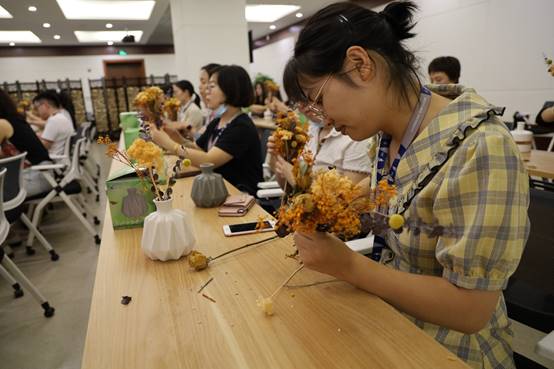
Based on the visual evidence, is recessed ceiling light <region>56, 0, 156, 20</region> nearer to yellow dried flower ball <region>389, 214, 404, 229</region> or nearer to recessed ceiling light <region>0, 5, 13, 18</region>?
recessed ceiling light <region>0, 5, 13, 18</region>

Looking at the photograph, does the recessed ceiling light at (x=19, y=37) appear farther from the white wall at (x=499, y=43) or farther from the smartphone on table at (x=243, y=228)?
the smartphone on table at (x=243, y=228)

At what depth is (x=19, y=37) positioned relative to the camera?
11117mm

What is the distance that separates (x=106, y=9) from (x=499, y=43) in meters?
7.62

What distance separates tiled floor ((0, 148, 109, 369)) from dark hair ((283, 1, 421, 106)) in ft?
6.27

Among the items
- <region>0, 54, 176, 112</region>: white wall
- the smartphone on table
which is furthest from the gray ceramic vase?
<region>0, 54, 176, 112</region>: white wall

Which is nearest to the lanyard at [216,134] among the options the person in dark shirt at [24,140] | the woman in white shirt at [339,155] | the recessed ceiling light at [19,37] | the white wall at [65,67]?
the woman in white shirt at [339,155]

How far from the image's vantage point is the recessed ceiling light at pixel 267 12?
883 cm

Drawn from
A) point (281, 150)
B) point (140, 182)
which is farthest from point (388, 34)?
point (140, 182)

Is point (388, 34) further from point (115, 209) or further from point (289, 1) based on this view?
point (289, 1)

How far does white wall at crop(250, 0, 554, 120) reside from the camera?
4859mm

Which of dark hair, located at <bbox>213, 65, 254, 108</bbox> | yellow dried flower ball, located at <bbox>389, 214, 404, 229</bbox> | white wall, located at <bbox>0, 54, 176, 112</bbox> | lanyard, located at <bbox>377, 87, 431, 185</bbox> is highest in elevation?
white wall, located at <bbox>0, 54, 176, 112</bbox>

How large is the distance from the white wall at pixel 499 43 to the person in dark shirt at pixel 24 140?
2.82 m

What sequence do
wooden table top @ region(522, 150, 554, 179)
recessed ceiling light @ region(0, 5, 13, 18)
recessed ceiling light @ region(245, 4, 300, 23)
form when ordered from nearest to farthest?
wooden table top @ region(522, 150, 554, 179) → recessed ceiling light @ region(0, 5, 13, 18) → recessed ceiling light @ region(245, 4, 300, 23)

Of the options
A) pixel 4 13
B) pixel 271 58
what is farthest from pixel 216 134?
pixel 271 58
